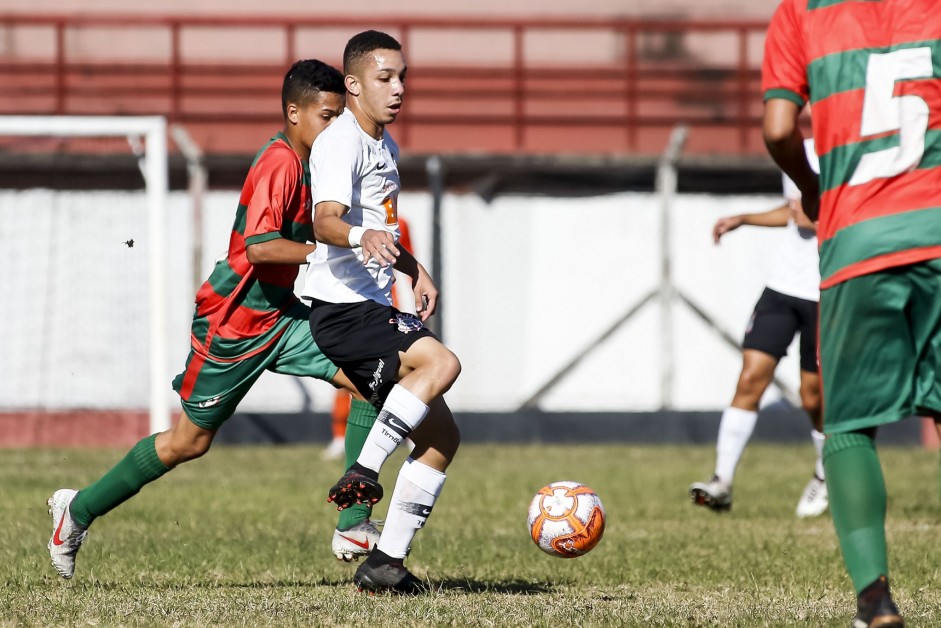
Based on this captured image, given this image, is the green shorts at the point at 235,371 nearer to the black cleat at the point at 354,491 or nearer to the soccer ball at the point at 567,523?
the soccer ball at the point at 567,523

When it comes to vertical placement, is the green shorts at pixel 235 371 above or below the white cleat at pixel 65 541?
above

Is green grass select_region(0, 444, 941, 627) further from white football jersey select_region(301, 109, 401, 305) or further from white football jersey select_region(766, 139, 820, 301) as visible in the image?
white football jersey select_region(766, 139, 820, 301)

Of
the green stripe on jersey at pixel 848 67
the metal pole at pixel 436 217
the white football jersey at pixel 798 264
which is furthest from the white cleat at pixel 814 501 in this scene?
the metal pole at pixel 436 217

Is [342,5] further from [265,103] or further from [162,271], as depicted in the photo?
[162,271]

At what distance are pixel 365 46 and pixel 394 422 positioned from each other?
55.8 inches

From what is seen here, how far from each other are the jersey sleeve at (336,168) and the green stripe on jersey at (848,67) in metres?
1.78

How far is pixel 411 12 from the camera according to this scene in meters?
20.6

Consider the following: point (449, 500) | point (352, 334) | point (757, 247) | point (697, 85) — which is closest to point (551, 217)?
point (757, 247)

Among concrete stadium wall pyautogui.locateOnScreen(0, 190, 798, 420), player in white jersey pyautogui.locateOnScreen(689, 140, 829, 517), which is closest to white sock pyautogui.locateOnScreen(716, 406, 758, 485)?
player in white jersey pyautogui.locateOnScreen(689, 140, 829, 517)

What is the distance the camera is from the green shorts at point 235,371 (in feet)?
19.5

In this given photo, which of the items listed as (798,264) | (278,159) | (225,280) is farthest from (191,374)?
(798,264)

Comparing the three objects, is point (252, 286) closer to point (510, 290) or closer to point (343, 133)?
point (343, 133)

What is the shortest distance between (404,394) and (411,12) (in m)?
16.0

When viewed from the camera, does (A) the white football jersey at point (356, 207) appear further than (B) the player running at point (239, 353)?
No
